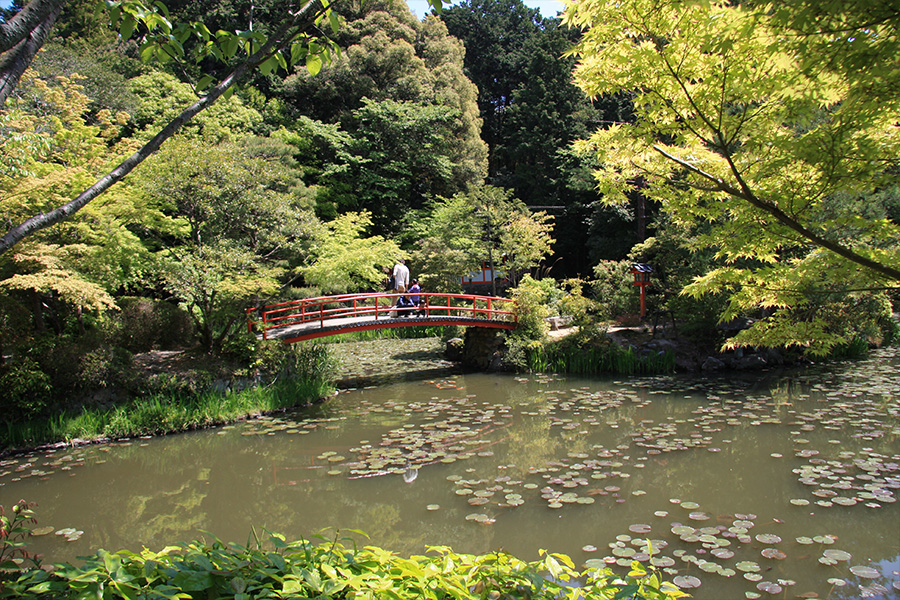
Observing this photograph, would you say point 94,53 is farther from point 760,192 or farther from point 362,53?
point 760,192

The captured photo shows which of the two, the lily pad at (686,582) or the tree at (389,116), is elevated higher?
the tree at (389,116)

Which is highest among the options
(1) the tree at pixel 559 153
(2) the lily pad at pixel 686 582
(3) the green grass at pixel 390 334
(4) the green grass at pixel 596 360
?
(1) the tree at pixel 559 153

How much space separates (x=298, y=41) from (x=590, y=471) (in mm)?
5006

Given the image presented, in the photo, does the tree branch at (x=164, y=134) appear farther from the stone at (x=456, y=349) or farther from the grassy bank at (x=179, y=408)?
the stone at (x=456, y=349)

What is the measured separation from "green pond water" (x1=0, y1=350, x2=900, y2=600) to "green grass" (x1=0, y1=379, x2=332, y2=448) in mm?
329

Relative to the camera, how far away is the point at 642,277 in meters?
13.2

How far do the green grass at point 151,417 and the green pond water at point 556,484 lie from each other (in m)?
0.33

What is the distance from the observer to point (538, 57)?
2558 centimetres

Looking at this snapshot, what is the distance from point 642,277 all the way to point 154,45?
12.2 metres

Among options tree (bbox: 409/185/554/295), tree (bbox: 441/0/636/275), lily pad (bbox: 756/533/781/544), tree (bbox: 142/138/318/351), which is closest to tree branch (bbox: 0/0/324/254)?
lily pad (bbox: 756/533/781/544)

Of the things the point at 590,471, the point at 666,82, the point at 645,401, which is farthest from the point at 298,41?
the point at 645,401

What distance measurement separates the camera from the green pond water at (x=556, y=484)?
417 cm

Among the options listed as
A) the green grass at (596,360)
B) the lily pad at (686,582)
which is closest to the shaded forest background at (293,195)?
the green grass at (596,360)

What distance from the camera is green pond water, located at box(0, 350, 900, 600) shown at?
417 cm
